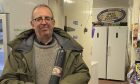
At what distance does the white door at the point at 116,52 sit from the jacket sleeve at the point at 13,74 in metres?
4.47

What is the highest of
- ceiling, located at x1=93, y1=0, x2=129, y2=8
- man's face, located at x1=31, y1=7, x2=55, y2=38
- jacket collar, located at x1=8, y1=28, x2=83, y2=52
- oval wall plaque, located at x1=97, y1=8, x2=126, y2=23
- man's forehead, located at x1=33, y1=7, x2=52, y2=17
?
ceiling, located at x1=93, y1=0, x2=129, y2=8

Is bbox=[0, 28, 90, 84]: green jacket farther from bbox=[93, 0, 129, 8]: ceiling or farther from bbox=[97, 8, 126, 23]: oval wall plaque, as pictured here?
bbox=[97, 8, 126, 23]: oval wall plaque

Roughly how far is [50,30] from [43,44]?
130 mm

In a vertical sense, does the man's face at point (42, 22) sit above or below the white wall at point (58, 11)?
below

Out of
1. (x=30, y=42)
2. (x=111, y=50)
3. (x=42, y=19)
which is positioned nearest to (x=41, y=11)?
(x=42, y=19)

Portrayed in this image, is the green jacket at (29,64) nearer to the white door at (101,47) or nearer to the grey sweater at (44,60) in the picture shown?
the grey sweater at (44,60)

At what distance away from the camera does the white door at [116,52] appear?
5500mm

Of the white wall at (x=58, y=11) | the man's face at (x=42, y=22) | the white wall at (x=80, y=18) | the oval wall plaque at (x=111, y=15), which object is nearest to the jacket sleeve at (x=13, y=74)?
the man's face at (x=42, y=22)

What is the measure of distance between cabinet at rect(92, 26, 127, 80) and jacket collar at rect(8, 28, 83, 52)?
420cm

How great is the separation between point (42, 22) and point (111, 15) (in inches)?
204

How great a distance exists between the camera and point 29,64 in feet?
4.53

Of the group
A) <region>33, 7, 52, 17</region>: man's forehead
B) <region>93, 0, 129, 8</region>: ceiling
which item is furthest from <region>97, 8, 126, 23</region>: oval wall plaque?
<region>33, 7, 52, 17</region>: man's forehead

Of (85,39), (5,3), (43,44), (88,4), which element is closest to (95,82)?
(85,39)

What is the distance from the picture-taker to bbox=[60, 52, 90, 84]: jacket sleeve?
1335 millimetres
